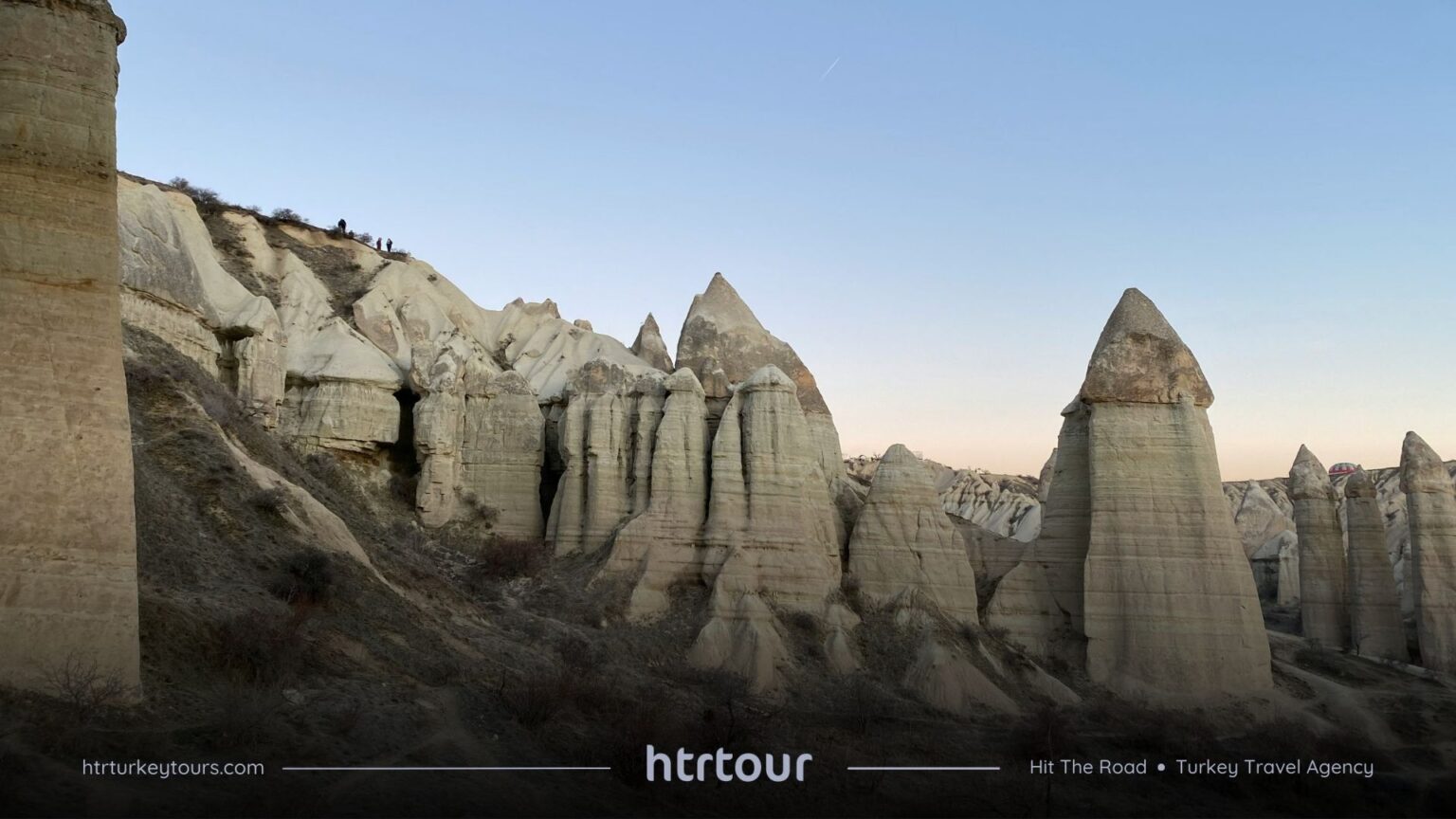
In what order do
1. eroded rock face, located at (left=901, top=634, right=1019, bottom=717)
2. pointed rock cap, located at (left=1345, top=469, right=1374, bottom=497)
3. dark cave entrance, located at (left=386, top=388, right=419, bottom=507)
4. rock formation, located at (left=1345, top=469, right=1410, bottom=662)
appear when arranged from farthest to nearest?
pointed rock cap, located at (left=1345, top=469, right=1374, bottom=497), rock formation, located at (left=1345, top=469, right=1410, bottom=662), dark cave entrance, located at (left=386, top=388, right=419, bottom=507), eroded rock face, located at (left=901, top=634, right=1019, bottom=717)

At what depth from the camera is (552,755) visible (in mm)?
19891

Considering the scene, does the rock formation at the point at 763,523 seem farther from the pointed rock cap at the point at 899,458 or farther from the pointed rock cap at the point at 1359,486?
the pointed rock cap at the point at 1359,486

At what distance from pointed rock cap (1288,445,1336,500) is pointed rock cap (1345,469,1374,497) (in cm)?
127

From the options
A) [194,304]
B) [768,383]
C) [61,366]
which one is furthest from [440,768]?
[194,304]

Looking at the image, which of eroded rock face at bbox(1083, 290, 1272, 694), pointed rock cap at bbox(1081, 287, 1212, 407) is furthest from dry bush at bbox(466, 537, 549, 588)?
pointed rock cap at bbox(1081, 287, 1212, 407)

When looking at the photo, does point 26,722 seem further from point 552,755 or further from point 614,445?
point 614,445

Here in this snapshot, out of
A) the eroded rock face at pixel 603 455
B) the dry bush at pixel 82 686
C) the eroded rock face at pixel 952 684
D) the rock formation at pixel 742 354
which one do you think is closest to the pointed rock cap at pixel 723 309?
the rock formation at pixel 742 354

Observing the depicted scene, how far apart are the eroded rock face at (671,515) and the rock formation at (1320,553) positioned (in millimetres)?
21642

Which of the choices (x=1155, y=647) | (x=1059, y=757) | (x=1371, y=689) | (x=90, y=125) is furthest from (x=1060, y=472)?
(x=90, y=125)

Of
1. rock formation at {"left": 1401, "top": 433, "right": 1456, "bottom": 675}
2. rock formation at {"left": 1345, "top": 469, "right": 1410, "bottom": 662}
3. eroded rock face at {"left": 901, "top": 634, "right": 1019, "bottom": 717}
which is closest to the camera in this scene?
eroded rock face at {"left": 901, "top": 634, "right": 1019, "bottom": 717}

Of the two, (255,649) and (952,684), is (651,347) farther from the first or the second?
(255,649)

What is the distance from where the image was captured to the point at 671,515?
110 feet

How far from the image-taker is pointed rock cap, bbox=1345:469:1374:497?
41000 millimetres

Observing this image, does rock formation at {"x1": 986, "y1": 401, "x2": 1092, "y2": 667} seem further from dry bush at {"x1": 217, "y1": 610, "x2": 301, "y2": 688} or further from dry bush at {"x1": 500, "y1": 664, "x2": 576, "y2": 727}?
dry bush at {"x1": 217, "y1": 610, "x2": 301, "y2": 688}
